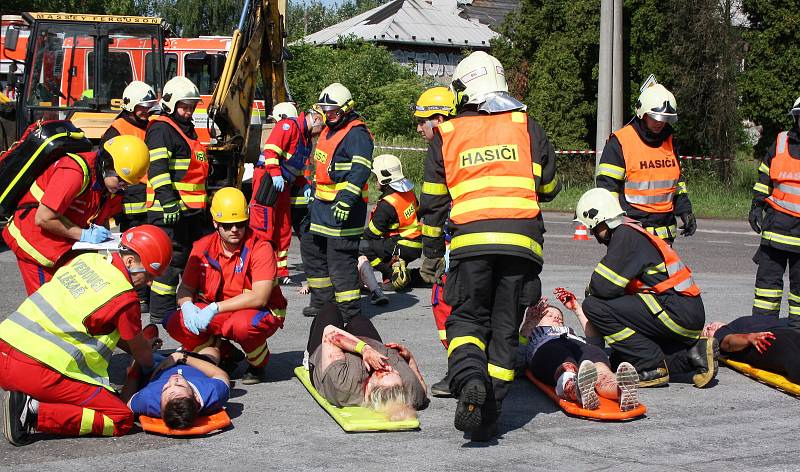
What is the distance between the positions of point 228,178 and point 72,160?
7.84 meters

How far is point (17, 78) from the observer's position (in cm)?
1473

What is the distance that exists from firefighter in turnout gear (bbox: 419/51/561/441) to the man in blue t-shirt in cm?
135

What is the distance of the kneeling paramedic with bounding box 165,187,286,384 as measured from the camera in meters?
6.20

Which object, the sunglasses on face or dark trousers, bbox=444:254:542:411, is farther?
the sunglasses on face

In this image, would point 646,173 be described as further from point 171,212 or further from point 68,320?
point 68,320

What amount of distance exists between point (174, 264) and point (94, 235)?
2.35m

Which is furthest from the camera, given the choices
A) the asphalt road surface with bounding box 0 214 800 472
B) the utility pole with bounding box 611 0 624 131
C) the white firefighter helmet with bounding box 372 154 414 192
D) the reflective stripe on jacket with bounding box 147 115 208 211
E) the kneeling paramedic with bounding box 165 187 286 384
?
the utility pole with bounding box 611 0 624 131

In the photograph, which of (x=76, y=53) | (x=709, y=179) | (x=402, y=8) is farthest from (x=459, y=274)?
(x=402, y=8)

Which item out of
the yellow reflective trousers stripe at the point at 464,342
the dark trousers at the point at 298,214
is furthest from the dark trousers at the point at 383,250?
the yellow reflective trousers stripe at the point at 464,342

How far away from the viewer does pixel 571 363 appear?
6.07m

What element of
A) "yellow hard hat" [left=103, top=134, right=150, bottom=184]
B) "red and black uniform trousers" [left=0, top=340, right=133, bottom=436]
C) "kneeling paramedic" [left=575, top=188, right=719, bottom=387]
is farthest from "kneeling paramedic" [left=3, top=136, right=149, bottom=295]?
"kneeling paramedic" [left=575, top=188, right=719, bottom=387]

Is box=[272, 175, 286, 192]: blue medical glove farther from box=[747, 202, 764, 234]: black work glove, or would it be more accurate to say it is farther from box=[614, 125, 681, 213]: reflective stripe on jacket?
box=[747, 202, 764, 234]: black work glove

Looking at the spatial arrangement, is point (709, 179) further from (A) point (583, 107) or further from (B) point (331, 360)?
(B) point (331, 360)

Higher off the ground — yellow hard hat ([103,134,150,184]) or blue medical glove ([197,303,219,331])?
yellow hard hat ([103,134,150,184])
